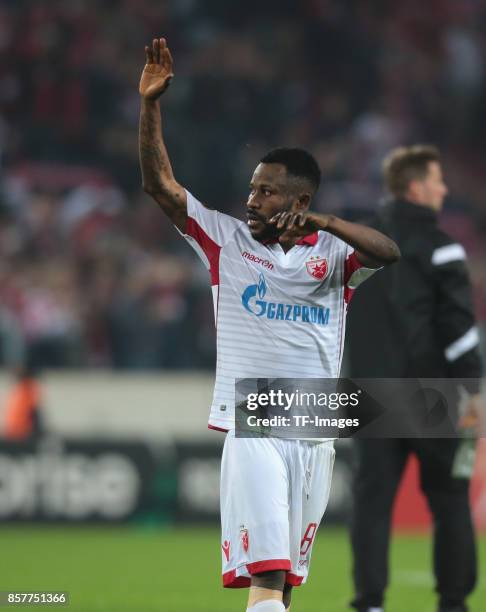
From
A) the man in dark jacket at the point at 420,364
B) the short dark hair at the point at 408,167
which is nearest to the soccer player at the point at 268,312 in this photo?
the man in dark jacket at the point at 420,364

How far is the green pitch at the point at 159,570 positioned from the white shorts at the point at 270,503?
2.52 metres

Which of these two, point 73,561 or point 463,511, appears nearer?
point 463,511

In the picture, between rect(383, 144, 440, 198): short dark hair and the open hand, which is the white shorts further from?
rect(383, 144, 440, 198): short dark hair

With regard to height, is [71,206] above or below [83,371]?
above

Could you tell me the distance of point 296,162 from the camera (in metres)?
4.73

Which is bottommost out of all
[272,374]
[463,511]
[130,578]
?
[130,578]

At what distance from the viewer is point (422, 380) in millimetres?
6391

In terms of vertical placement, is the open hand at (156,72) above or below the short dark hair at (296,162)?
above

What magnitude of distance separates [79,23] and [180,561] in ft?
27.4

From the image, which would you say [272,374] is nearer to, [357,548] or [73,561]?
[357,548]

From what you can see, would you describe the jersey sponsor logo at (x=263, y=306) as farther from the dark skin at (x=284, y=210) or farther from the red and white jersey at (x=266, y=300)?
the dark skin at (x=284, y=210)

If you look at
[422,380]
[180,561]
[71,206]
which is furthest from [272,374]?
[71,206]

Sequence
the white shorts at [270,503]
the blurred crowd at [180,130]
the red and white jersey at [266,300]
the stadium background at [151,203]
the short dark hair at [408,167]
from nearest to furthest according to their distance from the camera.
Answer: the white shorts at [270,503] < the red and white jersey at [266,300] < the short dark hair at [408,167] < the stadium background at [151,203] < the blurred crowd at [180,130]

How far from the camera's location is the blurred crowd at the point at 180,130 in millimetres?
13156
